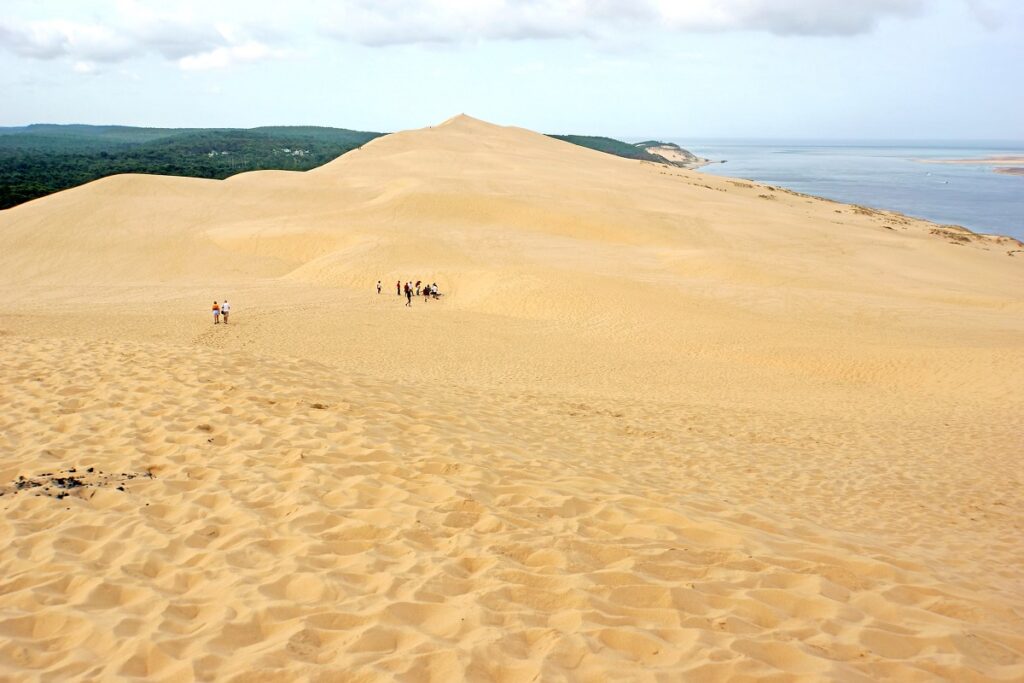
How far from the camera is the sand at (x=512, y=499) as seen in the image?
14.0ft

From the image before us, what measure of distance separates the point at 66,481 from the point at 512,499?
147 inches

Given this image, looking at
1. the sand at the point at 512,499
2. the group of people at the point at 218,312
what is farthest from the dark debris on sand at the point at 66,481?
the group of people at the point at 218,312

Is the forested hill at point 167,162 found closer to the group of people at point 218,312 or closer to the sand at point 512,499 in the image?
the group of people at point 218,312

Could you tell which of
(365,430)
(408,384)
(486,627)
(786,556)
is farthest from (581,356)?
(486,627)

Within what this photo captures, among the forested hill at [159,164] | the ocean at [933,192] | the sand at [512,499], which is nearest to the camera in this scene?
the sand at [512,499]

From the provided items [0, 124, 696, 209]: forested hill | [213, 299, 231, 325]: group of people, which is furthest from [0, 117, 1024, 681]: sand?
[0, 124, 696, 209]: forested hill

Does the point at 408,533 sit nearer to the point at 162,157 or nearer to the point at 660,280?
the point at 660,280

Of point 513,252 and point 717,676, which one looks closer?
point 717,676

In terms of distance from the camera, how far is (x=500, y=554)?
5.30m

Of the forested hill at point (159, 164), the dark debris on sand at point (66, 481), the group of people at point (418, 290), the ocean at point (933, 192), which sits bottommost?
the group of people at point (418, 290)

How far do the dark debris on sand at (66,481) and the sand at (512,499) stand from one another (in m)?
0.05

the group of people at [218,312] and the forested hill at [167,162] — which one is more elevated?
the forested hill at [167,162]

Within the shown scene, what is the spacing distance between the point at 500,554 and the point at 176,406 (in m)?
4.84

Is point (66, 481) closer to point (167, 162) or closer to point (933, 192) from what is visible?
point (933, 192)
